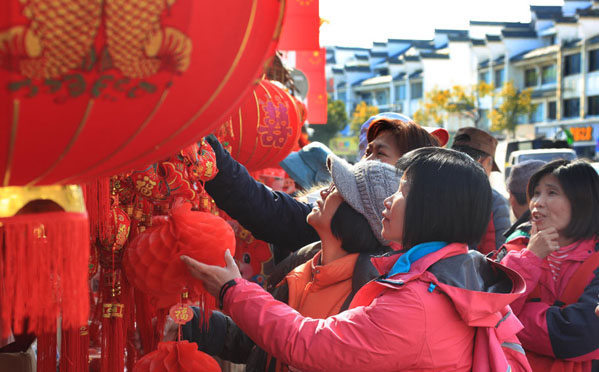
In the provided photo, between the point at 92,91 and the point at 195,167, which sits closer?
the point at 92,91

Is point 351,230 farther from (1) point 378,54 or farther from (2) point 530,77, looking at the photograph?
(1) point 378,54

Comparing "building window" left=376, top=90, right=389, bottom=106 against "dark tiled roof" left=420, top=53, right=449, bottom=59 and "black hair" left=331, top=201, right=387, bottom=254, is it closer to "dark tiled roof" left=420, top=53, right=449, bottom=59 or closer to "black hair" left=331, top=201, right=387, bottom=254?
"dark tiled roof" left=420, top=53, right=449, bottom=59

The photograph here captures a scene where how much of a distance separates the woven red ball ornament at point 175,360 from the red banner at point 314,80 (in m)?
5.92

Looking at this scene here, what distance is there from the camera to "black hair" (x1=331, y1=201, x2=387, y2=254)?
182 centimetres

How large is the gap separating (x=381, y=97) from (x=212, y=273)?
45.3 meters

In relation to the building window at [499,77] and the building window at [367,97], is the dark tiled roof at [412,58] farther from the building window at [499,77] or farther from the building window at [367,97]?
the building window at [499,77]

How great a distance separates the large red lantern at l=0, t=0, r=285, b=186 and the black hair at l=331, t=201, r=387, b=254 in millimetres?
882

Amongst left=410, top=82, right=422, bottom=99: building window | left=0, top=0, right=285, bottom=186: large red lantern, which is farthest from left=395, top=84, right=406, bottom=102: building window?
left=0, top=0, right=285, bottom=186: large red lantern

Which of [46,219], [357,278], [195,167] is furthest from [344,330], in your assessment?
[46,219]

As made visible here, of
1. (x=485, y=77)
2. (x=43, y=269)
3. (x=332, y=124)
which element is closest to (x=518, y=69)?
(x=485, y=77)

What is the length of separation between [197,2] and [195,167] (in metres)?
0.76

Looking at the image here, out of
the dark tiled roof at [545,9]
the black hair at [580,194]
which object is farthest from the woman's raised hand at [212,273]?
the dark tiled roof at [545,9]

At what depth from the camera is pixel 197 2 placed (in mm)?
862

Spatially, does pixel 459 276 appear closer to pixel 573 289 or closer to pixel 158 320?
pixel 158 320
